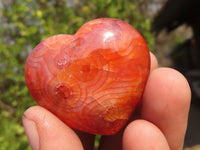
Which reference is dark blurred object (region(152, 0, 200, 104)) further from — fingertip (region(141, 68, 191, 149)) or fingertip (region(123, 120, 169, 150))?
fingertip (region(123, 120, 169, 150))

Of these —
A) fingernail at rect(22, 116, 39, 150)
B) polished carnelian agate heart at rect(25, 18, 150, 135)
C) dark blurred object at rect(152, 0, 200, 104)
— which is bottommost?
dark blurred object at rect(152, 0, 200, 104)

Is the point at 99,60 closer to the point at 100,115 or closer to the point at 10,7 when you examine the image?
the point at 100,115

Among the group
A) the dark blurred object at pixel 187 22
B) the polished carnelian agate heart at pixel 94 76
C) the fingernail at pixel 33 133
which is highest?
the polished carnelian agate heart at pixel 94 76

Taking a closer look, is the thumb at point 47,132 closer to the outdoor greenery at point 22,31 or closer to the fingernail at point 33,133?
the fingernail at point 33,133

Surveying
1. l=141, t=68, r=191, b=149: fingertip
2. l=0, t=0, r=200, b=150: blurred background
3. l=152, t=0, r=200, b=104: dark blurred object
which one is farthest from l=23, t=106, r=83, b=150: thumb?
l=152, t=0, r=200, b=104: dark blurred object

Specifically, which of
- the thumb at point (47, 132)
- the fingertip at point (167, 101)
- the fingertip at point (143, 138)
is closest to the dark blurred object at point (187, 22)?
the fingertip at point (167, 101)

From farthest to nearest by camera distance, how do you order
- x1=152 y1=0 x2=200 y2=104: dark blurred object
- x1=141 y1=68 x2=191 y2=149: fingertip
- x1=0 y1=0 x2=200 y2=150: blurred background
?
1. x1=152 y1=0 x2=200 y2=104: dark blurred object
2. x1=0 y1=0 x2=200 y2=150: blurred background
3. x1=141 y1=68 x2=191 y2=149: fingertip
